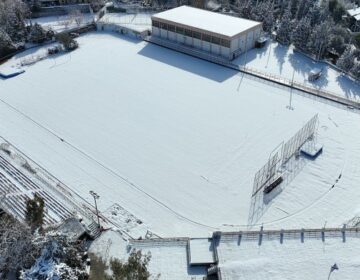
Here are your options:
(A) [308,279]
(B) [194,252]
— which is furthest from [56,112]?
(A) [308,279]

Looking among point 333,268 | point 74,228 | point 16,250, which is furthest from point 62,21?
point 333,268

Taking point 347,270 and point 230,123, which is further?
point 230,123

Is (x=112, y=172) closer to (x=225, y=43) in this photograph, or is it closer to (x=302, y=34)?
(x=225, y=43)

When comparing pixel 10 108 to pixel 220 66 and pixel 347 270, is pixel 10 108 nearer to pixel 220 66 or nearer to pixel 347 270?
pixel 220 66

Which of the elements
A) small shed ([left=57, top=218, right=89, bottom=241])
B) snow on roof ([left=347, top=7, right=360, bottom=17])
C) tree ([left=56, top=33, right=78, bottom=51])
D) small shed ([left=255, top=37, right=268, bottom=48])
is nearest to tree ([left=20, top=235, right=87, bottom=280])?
small shed ([left=57, top=218, right=89, bottom=241])

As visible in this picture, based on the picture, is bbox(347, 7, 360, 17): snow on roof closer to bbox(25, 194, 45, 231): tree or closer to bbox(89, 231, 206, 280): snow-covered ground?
bbox(89, 231, 206, 280): snow-covered ground

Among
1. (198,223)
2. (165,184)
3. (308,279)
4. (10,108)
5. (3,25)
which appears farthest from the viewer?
(3,25)

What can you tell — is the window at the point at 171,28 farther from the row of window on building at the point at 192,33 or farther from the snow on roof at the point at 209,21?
the snow on roof at the point at 209,21
